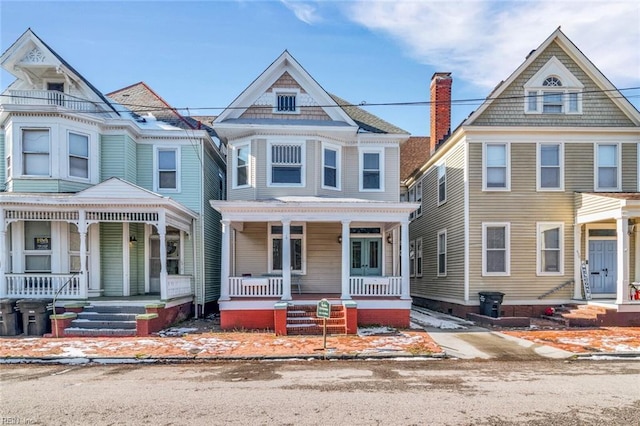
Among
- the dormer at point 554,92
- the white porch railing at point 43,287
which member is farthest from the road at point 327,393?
the dormer at point 554,92

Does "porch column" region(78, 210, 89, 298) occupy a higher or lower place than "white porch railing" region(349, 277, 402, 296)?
higher

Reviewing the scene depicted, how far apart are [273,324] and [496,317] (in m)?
7.43

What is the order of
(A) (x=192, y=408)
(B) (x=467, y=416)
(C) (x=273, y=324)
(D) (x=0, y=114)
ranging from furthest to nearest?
(D) (x=0, y=114) < (C) (x=273, y=324) < (A) (x=192, y=408) < (B) (x=467, y=416)

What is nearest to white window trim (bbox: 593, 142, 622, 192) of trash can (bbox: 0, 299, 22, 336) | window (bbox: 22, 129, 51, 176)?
window (bbox: 22, 129, 51, 176)

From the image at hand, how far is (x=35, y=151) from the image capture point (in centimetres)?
1346

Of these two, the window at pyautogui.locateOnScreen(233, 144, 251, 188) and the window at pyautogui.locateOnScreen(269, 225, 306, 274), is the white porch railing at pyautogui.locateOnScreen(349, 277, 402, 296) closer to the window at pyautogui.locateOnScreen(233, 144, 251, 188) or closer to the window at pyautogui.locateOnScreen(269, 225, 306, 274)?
the window at pyautogui.locateOnScreen(269, 225, 306, 274)

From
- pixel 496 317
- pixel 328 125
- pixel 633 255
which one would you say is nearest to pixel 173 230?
pixel 328 125

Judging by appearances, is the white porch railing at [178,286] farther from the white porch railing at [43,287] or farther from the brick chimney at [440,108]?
the brick chimney at [440,108]

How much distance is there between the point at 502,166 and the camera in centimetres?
1515

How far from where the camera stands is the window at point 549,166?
15.1 m

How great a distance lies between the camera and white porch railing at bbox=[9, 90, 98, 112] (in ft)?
44.0

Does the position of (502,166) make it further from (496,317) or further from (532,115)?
(496,317)

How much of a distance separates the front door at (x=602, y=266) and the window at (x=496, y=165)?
398 centimetres

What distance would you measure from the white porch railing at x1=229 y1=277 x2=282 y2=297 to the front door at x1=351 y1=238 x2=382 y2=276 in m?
4.05
